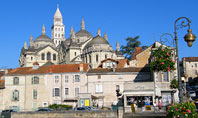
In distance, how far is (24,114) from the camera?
37844mm

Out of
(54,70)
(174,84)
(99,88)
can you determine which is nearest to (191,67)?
(99,88)

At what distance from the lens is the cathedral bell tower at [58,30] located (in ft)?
495

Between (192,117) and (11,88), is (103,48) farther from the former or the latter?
(192,117)

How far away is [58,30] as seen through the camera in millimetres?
152250

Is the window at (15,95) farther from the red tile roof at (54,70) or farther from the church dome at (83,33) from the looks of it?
the church dome at (83,33)

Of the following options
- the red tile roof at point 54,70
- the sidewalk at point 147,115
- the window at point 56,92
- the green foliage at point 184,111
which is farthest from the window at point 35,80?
the green foliage at point 184,111

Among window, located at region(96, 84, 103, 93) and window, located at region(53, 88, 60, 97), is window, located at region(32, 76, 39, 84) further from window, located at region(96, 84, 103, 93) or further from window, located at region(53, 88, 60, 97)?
window, located at region(96, 84, 103, 93)

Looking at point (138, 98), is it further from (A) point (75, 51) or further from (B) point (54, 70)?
(A) point (75, 51)

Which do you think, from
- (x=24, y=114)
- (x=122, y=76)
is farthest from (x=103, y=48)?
(x=24, y=114)

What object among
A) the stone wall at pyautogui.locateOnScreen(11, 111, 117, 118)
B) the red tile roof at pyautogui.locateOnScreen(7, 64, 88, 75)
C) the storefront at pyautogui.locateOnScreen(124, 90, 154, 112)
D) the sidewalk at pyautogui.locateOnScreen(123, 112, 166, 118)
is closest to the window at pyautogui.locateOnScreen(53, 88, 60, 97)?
the red tile roof at pyautogui.locateOnScreen(7, 64, 88, 75)

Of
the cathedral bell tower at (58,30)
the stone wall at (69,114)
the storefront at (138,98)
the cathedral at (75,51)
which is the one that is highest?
the cathedral bell tower at (58,30)

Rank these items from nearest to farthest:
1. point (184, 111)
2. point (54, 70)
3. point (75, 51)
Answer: point (184, 111) < point (54, 70) < point (75, 51)

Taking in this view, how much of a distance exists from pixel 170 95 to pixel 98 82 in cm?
1297

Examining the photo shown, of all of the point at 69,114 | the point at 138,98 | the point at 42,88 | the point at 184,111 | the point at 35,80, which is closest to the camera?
the point at 184,111
